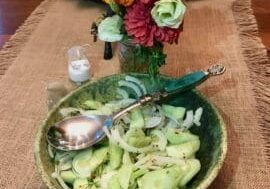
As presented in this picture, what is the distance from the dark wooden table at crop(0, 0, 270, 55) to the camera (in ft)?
3.23

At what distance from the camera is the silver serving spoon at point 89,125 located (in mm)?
579

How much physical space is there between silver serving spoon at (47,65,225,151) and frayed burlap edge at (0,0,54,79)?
0.31 meters

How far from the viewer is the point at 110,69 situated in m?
0.87

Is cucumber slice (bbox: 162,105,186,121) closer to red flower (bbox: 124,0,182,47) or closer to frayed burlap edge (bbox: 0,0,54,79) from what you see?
red flower (bbox: 124,0,182,47)

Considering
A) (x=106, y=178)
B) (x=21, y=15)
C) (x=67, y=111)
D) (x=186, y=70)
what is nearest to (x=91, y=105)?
(x=67, y=111)

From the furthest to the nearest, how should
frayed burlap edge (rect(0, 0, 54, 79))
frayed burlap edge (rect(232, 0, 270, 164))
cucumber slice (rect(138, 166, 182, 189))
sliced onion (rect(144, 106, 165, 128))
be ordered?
frayed burlap edge (rect(0, 0, 54, 79))
frayed burlap edge (rect(232, 0, 270, 164))
sliced onion (rect(144, 106, 165, 128))
cucumber slice (rect(138, 166, 182, 189))

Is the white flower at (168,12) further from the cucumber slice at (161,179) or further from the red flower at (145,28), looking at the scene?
the cucumber slice at (161,179)

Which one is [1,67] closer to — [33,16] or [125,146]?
[33,16]

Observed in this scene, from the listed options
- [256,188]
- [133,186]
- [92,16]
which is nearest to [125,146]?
[133,186]

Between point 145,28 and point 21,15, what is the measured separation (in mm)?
609

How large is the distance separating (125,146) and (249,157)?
0.21 meters

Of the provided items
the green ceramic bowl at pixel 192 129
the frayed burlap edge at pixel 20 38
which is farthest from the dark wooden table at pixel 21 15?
the green ceramic bowl at pixel 192 129

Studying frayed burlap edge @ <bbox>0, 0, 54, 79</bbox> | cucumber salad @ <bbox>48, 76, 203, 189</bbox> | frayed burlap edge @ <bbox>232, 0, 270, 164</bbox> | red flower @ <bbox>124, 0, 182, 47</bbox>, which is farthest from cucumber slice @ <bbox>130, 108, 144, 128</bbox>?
frayed burlap edge @ <bbox>0, 0, 54, 79</bbox>

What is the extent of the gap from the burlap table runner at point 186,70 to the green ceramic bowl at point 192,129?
0.22 ft
